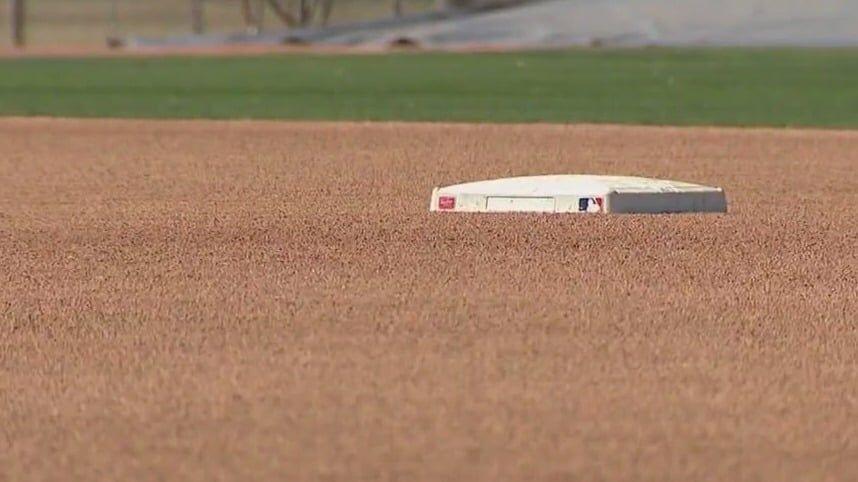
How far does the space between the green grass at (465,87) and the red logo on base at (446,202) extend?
23.4 feet

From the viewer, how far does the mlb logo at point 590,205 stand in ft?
35.5

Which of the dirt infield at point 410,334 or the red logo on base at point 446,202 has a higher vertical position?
the red logo on base at point 446,202

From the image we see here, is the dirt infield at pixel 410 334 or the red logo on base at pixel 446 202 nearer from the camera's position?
the dirt infield at pixel 410 334

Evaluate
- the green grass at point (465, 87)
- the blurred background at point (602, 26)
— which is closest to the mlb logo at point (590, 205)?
the green grass at point (465, 87)

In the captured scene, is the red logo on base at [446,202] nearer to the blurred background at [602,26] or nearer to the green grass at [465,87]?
the green grass at [465,87]

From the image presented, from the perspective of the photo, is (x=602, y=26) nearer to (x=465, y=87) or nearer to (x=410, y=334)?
(x=465, y=87)

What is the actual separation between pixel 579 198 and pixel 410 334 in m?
3.71

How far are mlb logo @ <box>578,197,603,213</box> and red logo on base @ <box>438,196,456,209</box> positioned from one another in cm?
61

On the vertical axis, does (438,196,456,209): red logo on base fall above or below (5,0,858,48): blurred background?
below

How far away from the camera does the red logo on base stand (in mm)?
11070

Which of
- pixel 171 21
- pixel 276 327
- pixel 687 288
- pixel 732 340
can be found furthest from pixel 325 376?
pixel 171 21

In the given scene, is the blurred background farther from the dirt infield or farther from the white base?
the white base

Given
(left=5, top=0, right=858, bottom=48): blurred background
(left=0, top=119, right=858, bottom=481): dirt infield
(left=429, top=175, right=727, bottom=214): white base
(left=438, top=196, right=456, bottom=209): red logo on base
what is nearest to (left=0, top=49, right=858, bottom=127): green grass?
(left=5, top=0, right=858, bottom=48): blurred background

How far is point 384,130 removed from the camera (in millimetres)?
17047
